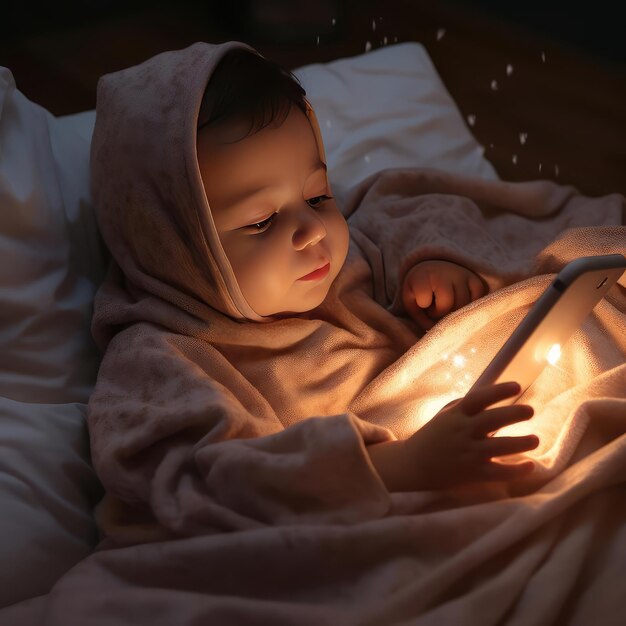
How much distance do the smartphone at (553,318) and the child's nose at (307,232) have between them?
288 millimetres

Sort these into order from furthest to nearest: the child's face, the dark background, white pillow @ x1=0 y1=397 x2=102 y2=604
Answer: the dark background, the child's face, white pillow @ x1=0 y1=397 x2=102 y2=604

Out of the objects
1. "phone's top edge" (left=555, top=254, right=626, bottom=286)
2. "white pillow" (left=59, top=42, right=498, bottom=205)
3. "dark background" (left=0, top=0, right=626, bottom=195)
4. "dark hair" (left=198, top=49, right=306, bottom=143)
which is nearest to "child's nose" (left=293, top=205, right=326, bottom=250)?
"dark hair" (left=198, top=49, right=306, bottom=143)

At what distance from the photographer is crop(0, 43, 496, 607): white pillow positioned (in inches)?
37.3

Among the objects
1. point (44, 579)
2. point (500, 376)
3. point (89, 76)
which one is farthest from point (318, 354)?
point (89, 76)

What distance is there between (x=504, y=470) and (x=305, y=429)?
A: 8.1 inches

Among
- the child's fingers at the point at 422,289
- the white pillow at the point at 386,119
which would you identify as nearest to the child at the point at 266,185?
the child's fingers at the point at 422,289

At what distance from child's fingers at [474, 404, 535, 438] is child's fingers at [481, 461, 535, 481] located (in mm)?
33

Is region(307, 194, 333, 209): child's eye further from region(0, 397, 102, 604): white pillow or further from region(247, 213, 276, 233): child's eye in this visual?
region(0, 397, 102, 604): white pillow

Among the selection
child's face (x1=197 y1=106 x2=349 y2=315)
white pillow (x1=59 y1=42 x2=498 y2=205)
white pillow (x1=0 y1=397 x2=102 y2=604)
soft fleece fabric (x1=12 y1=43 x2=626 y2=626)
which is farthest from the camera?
white pillow (x1=59 y1=42 x2=498 y2=205)

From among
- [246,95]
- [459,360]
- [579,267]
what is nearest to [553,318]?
[579,267]

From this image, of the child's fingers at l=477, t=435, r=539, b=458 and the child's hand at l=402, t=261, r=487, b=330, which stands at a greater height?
the child's fingers at l=477, t=435, r=539, b=458

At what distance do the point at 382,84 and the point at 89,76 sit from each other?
0.95 metres

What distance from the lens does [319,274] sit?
1.10 m

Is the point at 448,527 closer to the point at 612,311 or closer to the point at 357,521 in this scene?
the point at 357,521
